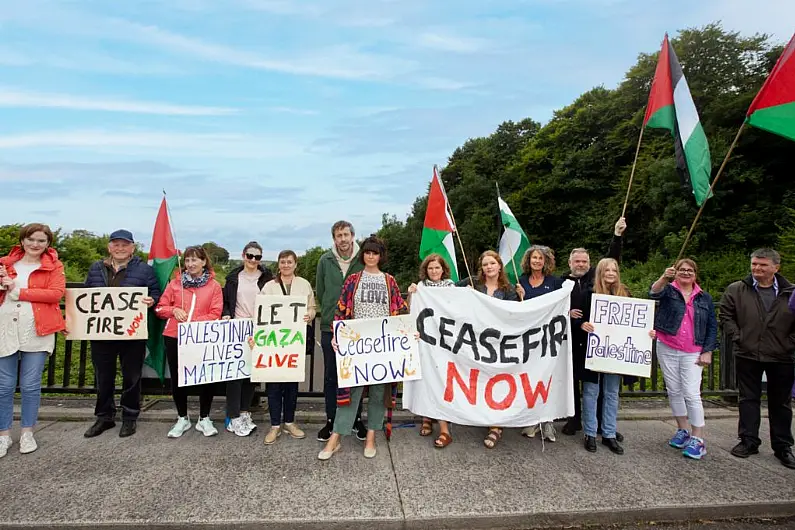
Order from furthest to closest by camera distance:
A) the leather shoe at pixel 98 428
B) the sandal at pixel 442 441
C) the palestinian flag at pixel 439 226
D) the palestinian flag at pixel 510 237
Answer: the palestinian flag at pixel 510 237 → the palestinian flag at pixel 439 226 → the leather shoe at pixel 98 428 → the sandal at pixel 442 441

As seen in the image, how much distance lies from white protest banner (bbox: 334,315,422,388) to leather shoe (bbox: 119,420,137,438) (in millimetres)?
2135

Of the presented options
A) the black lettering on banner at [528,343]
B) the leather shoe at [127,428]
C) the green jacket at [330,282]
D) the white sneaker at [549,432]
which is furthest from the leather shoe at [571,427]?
the leather shoe at [127,428]

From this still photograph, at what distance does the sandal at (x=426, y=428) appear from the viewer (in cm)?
478

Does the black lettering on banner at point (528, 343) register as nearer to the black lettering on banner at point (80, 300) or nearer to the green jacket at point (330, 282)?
the green jacket at point (330, 282)

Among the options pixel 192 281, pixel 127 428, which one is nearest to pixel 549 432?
pixel 192 281

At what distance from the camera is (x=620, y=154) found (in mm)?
33125

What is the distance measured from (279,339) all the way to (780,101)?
5055mm


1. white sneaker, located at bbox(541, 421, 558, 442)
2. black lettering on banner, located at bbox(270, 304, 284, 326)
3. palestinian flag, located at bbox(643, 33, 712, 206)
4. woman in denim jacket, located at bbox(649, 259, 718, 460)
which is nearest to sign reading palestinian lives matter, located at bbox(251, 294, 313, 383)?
black lettering on banner, located at bbox(270, 304, 284, 326)

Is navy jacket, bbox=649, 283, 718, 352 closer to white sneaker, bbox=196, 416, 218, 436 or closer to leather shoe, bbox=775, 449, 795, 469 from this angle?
leather shoe, bbox=775, 449, 795, 469

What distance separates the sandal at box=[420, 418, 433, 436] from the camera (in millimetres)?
4777

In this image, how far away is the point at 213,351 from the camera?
4566 mm

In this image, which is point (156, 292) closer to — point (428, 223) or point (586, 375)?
point (428, 223)

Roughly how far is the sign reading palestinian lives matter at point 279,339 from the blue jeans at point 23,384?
1866mm

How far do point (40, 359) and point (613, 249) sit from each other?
556 cm
